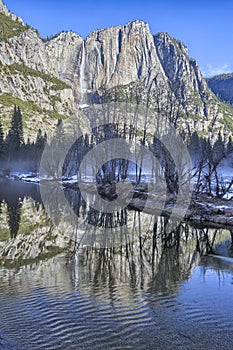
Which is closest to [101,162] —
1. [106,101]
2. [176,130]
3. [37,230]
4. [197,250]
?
[106,101]

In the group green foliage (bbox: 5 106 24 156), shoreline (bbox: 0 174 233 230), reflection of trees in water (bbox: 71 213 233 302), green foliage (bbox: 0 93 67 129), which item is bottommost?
reflection of trees in water (bbox: 71 213 233 302)

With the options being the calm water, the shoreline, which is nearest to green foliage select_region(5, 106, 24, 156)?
the shoreline

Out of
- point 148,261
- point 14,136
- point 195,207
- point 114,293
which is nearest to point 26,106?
point 14,136

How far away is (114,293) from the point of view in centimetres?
1037

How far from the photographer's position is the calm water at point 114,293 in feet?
24.3

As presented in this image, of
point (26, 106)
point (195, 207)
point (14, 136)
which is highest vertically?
point (26, 106)

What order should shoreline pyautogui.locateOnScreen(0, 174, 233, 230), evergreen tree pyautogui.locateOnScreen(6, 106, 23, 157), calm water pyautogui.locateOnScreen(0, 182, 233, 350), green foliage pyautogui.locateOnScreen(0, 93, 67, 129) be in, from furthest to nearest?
1. green foliage pyautogui.locateOnScreen(0, 93, 67, 129)
2. evergreen tree pyautogui.locateOnScreen(6, 106, 23, 157)
3. shoreline pyautogui.locateOnScreen(0, 174, 233, 230)
4. calm water pyautogui.locateOnScreen(0, 182, 233, 350)

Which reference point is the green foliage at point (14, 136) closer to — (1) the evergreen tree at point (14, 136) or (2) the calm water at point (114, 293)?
(1) the evergreen tree at point (14, 136)

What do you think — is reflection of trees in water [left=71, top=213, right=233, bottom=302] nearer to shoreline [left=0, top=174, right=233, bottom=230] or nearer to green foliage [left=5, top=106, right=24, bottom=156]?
shoreline [left=0, top=174, right=233, bottom=230]

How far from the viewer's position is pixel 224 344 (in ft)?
23.9

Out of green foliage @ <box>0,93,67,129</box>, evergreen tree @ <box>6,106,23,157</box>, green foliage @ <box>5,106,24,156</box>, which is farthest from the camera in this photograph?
green foliage @ <box>0,93,67,129</box>

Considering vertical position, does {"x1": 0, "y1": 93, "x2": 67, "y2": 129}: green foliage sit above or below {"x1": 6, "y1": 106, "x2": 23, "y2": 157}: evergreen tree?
above

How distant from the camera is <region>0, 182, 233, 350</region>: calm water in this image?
742cm

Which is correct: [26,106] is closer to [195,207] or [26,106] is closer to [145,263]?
[195,207]
